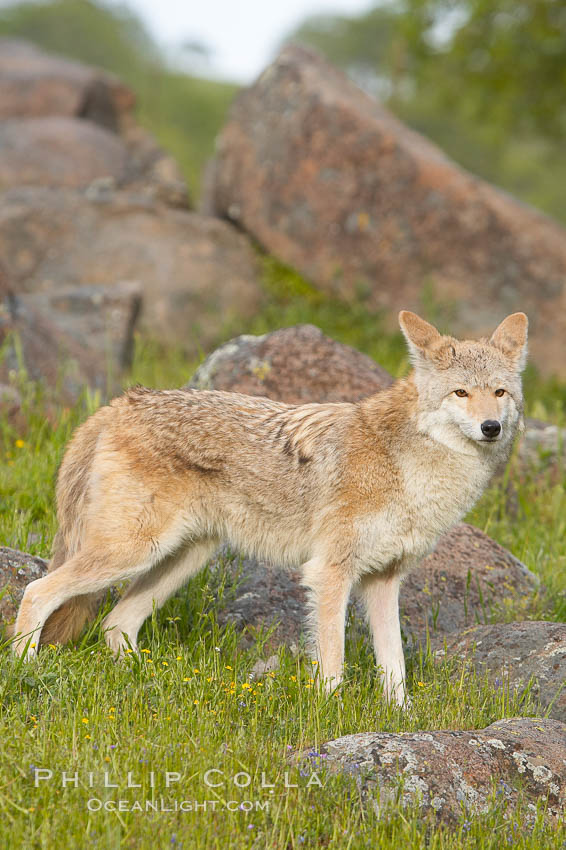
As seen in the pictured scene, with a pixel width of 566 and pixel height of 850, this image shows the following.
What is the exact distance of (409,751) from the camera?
4078 millimetres

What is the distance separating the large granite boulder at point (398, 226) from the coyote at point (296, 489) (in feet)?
25.3

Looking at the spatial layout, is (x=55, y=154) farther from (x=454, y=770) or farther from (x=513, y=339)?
(x=454, y=770)

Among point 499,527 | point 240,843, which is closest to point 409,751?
point 240,843

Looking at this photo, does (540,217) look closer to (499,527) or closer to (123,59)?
(499,527)

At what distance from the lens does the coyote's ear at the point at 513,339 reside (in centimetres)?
567

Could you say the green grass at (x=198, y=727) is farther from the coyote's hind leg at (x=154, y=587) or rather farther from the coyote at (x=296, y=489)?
the coyote at (x=296, y=489)

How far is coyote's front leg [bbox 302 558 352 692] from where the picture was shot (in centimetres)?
530

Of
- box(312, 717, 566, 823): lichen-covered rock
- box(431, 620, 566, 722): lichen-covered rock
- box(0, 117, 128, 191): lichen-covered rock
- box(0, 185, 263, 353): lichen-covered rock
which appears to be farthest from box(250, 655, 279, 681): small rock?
box(0, 117, 128, 191): lichen-covered rock

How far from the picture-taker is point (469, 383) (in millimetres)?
5371

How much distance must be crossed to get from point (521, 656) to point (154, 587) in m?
2.25

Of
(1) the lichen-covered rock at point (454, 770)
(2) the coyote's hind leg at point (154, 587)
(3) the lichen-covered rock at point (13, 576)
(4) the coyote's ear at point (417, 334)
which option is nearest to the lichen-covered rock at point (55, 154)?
(3) the lichen-covered rock at point (13, 576)

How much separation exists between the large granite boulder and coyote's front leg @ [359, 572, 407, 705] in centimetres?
806

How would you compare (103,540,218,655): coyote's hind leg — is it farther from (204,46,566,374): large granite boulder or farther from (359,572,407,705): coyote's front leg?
(204,46,566,374): large granite boulder

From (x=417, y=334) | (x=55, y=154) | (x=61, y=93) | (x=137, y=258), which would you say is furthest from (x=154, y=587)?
(x=61, y=93)
